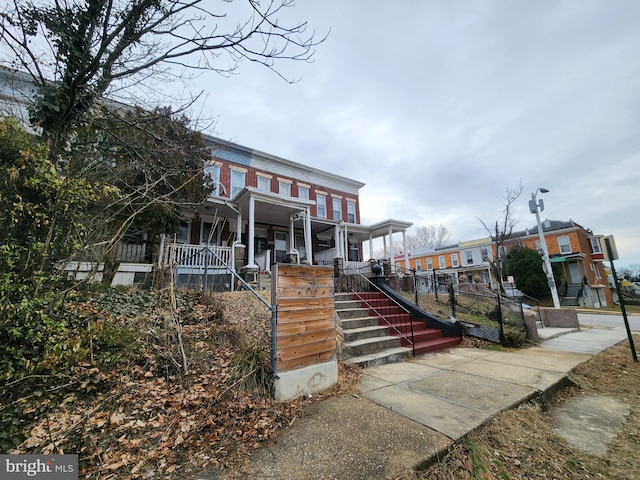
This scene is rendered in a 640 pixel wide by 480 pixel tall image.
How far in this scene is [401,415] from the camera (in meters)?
2.86

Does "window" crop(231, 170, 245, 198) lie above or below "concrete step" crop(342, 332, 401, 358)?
above

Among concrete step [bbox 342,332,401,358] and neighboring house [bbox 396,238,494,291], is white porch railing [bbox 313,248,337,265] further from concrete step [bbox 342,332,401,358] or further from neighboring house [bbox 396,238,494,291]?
neighboring house [bbox 396,238,494,291]

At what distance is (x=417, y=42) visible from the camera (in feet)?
19.7

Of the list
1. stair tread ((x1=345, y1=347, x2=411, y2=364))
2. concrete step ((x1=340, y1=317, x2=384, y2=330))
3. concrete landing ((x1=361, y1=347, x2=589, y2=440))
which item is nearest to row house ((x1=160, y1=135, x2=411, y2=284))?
concrete step ((x1=340, y1=317, x2=384, y2=330))

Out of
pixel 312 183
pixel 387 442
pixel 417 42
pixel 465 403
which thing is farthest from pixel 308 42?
pixel 312 183

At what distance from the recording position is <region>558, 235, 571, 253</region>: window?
24.5 meters

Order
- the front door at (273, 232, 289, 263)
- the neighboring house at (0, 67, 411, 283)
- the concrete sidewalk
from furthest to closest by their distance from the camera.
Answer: the front door at (273, 232, 289, 263) < the neighboring house at (0, 67, 411, 283) < the concrete sidewalk

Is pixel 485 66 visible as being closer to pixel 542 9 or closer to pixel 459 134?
pixel 542 9

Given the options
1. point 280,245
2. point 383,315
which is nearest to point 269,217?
point 280,245

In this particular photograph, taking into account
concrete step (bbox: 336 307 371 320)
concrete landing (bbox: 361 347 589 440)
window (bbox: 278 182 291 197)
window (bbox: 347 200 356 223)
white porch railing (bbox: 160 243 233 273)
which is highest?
window (bbox: 278 182 291 197)

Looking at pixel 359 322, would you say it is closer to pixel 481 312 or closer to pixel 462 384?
pixel 462 384

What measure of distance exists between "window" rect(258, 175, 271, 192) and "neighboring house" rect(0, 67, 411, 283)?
0.19 feet

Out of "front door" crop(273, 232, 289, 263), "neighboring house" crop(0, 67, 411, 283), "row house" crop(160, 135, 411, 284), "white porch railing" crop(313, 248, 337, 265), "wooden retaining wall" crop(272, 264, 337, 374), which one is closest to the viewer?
"wooden retaining wall" crop(272, 264, 337, 374)

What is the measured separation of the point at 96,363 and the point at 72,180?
2.30 m
